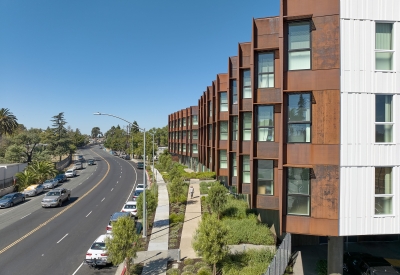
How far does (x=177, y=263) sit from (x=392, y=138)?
1148 centimetres

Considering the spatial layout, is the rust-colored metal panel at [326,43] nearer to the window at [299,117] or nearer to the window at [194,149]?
the window at [299,117]

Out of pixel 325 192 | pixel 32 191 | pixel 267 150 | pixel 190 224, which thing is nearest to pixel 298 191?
pixel 325 192

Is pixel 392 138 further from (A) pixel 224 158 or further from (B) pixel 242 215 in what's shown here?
(A) pixel 224 158

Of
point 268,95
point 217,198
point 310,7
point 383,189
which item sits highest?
point 310,7

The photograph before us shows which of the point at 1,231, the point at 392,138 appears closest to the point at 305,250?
the point at 392,138

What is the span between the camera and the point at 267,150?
35.2 feet

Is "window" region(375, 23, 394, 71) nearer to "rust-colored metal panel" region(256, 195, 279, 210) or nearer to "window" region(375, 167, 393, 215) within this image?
"window" region(375, 167, 393, 215)

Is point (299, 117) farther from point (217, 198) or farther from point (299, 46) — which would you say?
point (217, 198)

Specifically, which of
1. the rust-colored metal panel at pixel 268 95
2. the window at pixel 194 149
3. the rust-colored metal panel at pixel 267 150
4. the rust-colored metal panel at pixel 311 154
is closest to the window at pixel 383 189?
the rust-colored metal panel at pixel 311 154

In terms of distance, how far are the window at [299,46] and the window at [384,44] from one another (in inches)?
94.6

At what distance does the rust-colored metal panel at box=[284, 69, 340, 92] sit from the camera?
28.8 ft

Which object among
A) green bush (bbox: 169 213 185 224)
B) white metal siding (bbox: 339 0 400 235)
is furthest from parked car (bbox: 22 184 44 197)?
white metal siding (bbox: 339 0 400 235)

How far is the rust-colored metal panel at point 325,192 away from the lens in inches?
344

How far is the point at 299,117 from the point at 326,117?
0.89 metres
